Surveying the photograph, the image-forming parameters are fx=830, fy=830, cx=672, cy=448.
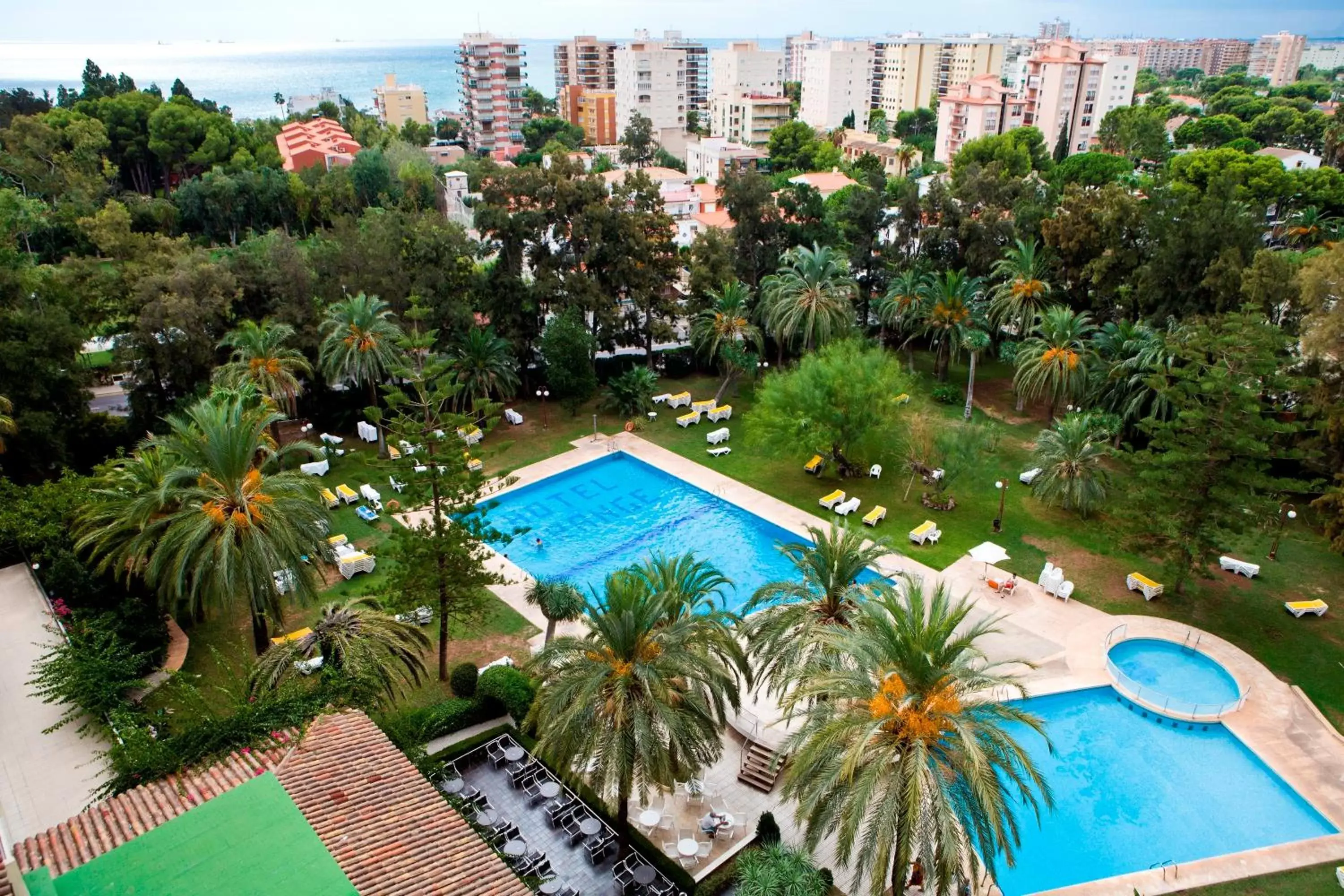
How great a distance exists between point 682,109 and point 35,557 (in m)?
134

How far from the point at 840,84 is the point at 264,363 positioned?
467 ft

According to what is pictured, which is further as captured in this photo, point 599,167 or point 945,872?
point 599,167

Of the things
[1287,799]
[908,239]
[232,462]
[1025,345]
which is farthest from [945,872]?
[908,239]

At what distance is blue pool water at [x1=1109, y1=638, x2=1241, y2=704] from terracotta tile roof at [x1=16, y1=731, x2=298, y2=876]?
58.5 ft

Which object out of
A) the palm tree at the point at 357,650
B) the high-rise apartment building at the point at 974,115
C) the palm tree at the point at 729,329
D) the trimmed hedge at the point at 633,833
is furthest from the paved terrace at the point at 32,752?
the high-rise apartment building at the point at 974,115

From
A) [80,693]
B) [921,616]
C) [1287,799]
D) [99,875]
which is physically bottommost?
[1287,799]

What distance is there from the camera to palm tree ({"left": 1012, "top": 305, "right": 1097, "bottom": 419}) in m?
28.5

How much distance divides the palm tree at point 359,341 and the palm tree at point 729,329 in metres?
11.9

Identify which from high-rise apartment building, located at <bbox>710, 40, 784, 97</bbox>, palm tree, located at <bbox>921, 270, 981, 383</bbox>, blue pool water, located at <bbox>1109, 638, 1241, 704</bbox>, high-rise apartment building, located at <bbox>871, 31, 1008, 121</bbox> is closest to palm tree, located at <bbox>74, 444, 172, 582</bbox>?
blue pool water, located at <bbox>1109, 638, 1241, 704</bbox>

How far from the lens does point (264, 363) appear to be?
2597 centimetres

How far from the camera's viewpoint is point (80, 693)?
1529 cm

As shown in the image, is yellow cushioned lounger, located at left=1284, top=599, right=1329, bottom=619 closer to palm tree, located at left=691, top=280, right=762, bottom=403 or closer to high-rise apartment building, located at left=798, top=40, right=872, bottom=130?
palm tree, located at left=691, top=280, right=762, bottom=403

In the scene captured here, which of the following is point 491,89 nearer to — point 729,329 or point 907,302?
point 729,329

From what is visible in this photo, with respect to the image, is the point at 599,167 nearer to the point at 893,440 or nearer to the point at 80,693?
the point at 893,440
